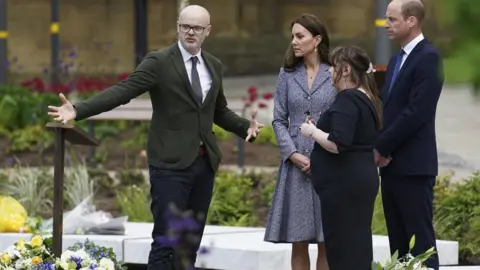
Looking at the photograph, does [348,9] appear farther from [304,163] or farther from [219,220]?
[304,163]

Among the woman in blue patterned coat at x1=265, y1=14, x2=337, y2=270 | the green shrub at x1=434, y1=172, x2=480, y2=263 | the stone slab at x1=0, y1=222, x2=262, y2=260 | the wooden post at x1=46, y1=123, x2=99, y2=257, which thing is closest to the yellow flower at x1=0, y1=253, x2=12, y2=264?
the wooden post at x1=46, y1=123, x2=99, y2=257

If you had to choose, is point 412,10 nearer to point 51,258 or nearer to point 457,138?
point 51,258

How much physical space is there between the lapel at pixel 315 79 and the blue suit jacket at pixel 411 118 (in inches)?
15.2

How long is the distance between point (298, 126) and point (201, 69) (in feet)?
1.91

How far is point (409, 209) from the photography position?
5.13 m

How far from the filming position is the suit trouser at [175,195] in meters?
5.20

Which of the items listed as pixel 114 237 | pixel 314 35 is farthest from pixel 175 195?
pixel 114 237

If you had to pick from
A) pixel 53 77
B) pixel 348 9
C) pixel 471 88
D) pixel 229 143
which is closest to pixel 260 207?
pixel 229 143

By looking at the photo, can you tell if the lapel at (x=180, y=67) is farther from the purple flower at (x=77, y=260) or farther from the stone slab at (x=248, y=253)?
the stone slab at (x=248, y=253)

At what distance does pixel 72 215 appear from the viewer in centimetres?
744

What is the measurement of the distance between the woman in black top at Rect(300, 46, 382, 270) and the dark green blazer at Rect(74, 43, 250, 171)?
659 millimetres

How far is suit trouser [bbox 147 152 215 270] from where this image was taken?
205 inches

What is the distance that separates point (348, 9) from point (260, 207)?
13987 mm

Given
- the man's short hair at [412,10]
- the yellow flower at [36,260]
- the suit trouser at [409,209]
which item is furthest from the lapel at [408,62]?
the yellow flower at [36,260]
